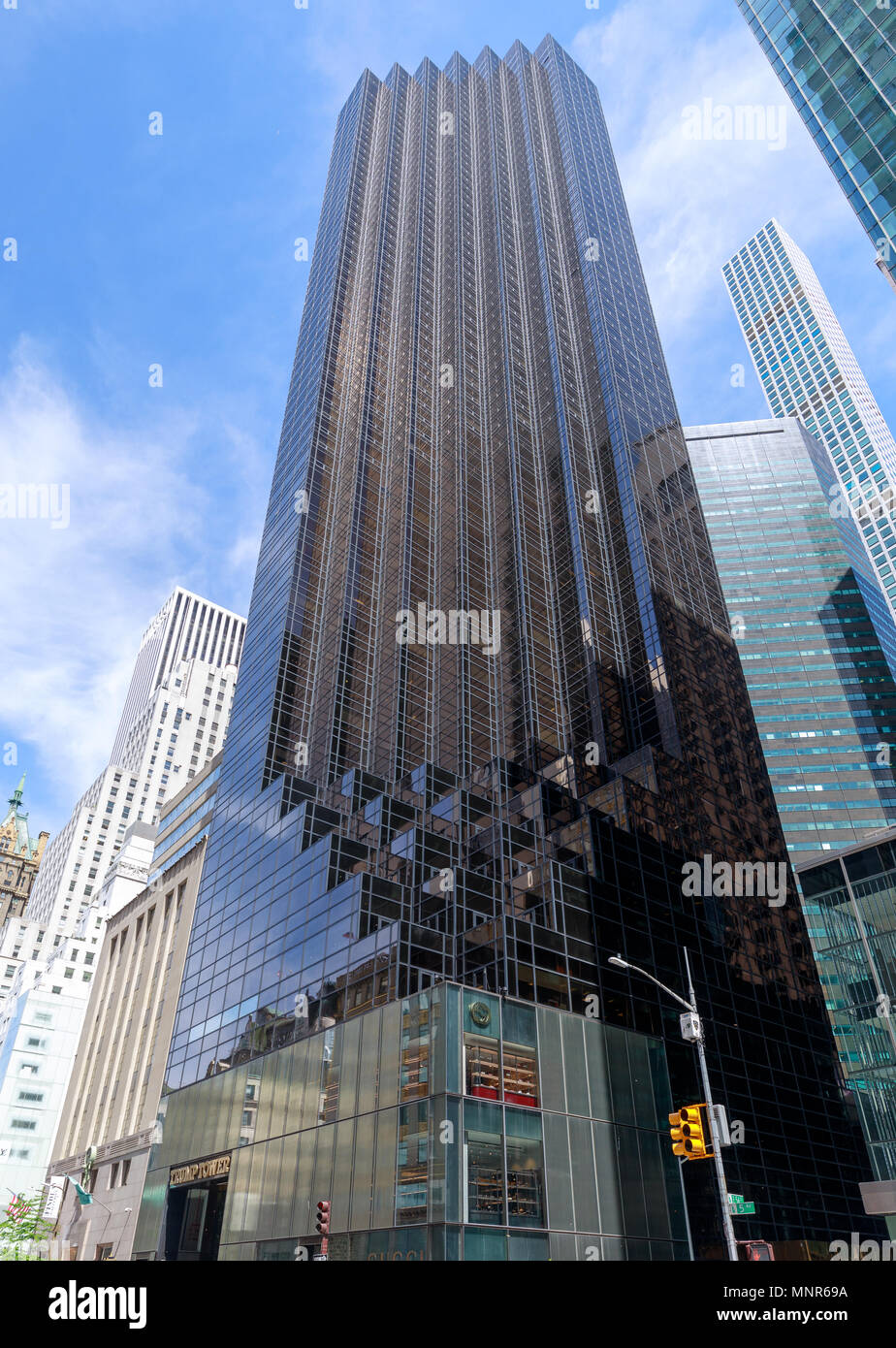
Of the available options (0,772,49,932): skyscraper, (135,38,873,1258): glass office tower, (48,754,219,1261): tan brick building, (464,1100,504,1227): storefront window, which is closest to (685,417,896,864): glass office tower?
(135,38,873,1258): glass office tower

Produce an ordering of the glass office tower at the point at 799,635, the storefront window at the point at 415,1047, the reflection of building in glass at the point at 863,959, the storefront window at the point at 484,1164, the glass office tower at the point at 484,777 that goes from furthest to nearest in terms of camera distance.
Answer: the glass office tower at the point at 799,635, the reflection of building in glass at the point at 863,959, the glass office tower at the point at 484,777, the storefront window at the point at 415,1047, the storefront window at the point at 484,1164

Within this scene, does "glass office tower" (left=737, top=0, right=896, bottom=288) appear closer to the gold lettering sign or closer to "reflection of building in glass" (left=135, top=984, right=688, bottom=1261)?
"reflection of building in glass" (left=135, top=984, right=688, bottom=1261)

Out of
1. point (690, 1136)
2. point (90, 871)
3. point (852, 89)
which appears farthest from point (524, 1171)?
point (90, 871)

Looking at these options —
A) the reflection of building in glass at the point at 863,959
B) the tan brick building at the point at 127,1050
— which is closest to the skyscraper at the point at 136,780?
the tan brick building at the point at 127,1050

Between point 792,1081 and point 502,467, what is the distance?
159 feet

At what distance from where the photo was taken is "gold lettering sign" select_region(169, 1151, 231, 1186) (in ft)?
133

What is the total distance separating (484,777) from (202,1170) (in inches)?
961

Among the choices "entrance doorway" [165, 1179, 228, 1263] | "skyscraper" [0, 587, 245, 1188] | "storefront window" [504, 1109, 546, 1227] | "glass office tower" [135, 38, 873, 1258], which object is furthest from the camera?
"skyscraper" [0, 587, 245, 1188]

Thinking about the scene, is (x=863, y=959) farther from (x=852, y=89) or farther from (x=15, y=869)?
(x=15, y=869)

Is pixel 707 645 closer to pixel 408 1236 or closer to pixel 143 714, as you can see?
pixel 408 1236

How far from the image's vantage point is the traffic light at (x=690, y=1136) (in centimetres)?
1941

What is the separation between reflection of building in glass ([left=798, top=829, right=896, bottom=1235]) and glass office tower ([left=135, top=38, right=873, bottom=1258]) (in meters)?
6.29

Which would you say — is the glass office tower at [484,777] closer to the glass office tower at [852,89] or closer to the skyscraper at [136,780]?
the glass office tower at [852,89]

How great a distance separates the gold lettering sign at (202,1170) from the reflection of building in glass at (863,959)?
3490cm
